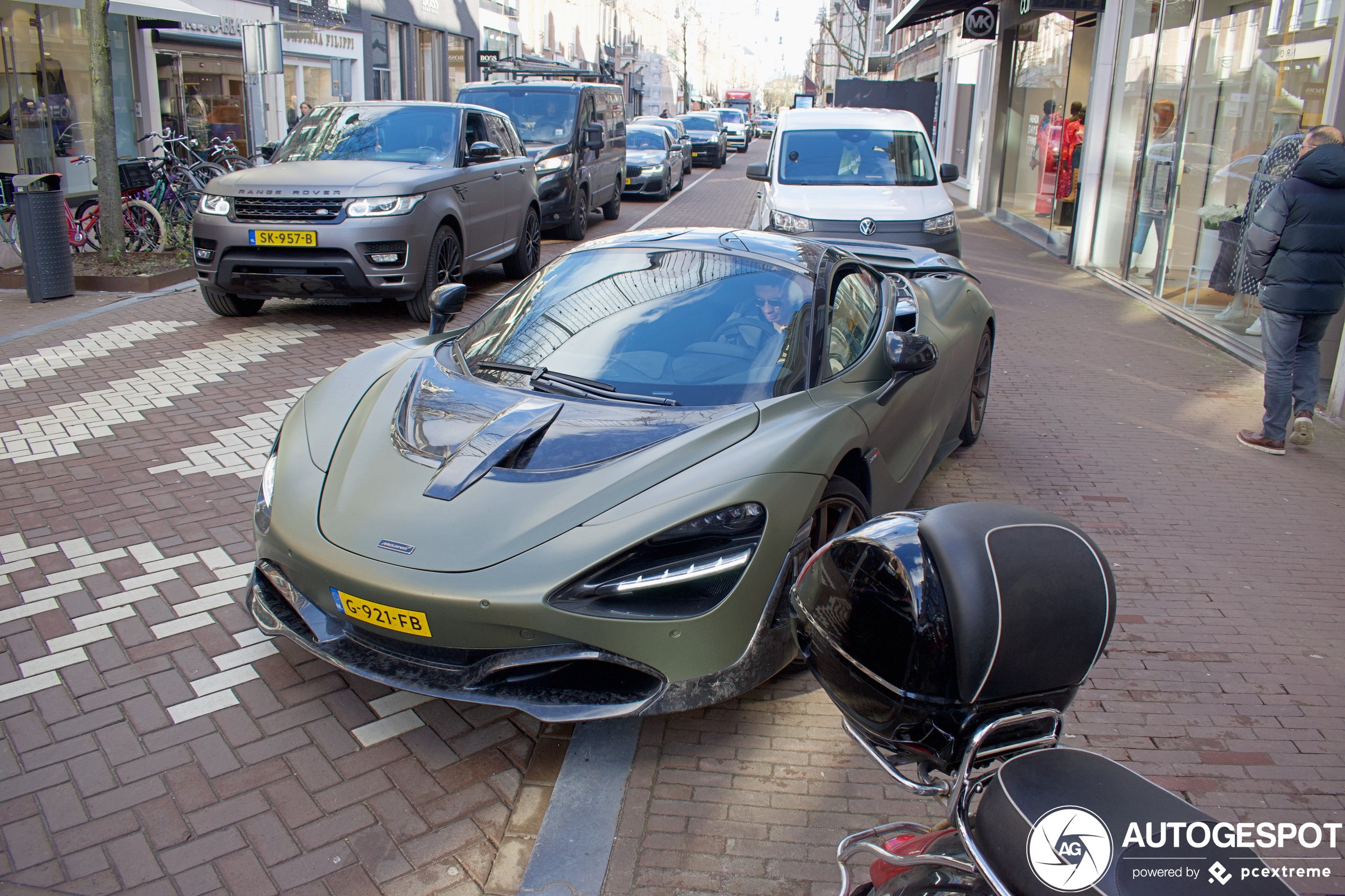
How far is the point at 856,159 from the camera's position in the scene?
35.2 ft

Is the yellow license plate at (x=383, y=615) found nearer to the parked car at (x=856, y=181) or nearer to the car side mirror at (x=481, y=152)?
the parked car at (x=856, y=181)

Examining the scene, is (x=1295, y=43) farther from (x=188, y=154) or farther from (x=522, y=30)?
(x=522, y=30)

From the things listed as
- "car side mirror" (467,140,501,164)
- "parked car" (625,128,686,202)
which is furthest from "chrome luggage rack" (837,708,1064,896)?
"parked car" (625,128,686,202)

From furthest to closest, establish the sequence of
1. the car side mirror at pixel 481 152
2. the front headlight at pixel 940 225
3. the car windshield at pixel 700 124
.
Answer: the car windshield at pixel 700 124 → the front headlight at pixel 940 225 → the car side mirror at pixel 481 152

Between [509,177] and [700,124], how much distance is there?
26.3 metres

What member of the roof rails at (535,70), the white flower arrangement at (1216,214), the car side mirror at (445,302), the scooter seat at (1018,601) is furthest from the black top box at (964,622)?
the roof rails at (535,70)

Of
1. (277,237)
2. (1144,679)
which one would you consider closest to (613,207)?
(277,237)

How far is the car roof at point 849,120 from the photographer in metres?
11.0

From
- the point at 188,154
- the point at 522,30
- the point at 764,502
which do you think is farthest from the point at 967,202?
the point at 522,30

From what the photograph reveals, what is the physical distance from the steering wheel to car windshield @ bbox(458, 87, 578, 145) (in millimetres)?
11456

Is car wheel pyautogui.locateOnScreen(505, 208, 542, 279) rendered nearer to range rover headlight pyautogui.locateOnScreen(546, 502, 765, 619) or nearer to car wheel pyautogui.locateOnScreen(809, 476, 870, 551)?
car wheel pyautogui.locateOnScreen(809, 476, 870, 551)

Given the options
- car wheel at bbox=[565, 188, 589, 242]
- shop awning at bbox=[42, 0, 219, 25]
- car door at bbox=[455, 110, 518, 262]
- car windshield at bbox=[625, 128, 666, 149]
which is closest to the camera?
car door at bbox=[455, 110, 518, 262]

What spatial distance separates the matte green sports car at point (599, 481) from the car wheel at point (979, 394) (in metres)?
1.84

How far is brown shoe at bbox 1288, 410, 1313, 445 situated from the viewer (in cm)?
629
